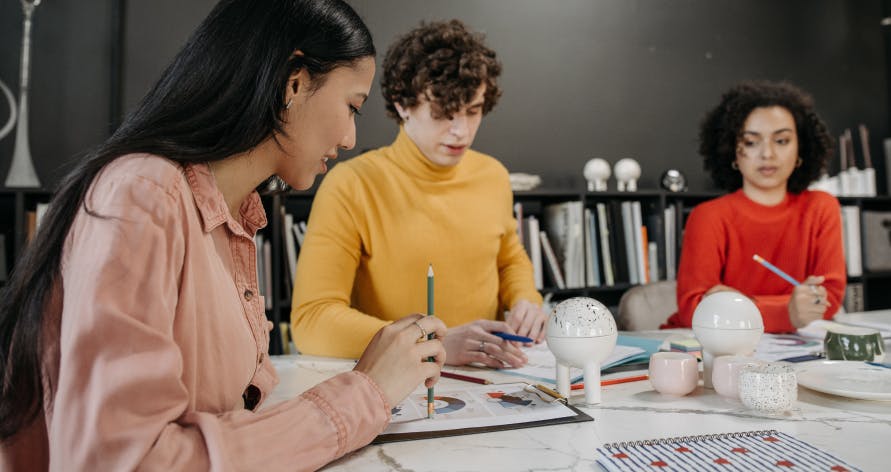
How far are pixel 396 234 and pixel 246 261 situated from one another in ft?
2.68

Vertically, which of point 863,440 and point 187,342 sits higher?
point 187,342

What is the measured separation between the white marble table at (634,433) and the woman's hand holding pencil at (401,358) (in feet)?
0.23

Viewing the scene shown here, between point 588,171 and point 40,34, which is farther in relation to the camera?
point 588,171

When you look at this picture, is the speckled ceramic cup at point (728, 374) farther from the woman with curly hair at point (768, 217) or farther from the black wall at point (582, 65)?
the black wall at point (582, 65)

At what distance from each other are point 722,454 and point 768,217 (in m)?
1.55

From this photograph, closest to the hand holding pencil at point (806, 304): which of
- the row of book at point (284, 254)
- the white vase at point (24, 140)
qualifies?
the row of book at point (284, 254)

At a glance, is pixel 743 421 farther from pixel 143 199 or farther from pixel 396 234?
pixel 396 234

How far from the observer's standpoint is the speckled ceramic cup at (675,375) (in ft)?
3.02

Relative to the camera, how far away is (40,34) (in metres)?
2.45

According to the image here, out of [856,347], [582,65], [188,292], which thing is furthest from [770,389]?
[582,65]

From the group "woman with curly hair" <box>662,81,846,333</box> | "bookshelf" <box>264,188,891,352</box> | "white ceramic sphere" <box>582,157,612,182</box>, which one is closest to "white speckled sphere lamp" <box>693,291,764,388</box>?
"woman with curly hair" <box>662,81,846,333</box>

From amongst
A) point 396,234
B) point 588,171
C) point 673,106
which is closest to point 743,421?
point 396,234

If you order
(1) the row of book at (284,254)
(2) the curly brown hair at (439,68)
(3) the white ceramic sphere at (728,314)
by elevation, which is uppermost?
(2) the curly brown hair at (439,68)

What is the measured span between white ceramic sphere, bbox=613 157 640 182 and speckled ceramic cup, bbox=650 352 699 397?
7.44 feet
